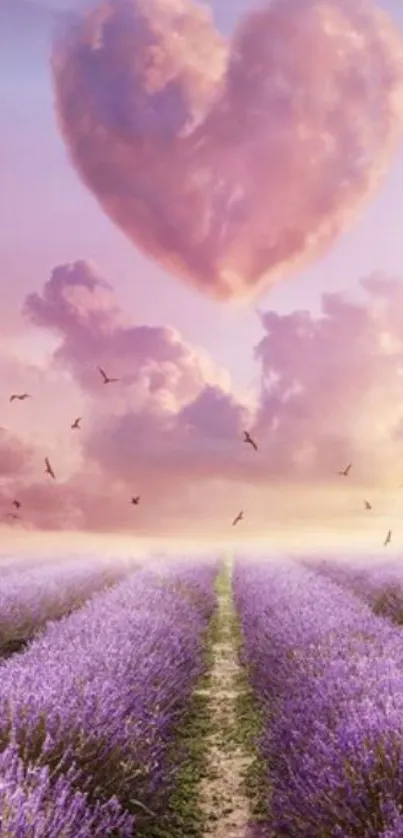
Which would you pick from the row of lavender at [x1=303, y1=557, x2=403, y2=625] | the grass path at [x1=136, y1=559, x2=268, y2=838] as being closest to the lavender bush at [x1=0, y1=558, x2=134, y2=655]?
the grass path at [x1=136, y1=559, x2=268, y2=838]

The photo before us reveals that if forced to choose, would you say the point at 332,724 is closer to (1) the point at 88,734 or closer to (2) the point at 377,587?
(1) the point at 88,734

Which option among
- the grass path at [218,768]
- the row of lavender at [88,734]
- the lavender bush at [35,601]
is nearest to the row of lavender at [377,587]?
the grass path at [218,768]

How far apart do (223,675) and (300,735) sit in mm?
4782

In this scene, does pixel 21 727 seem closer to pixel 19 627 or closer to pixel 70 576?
pixel 19 627

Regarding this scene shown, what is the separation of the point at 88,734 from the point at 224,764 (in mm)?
2375

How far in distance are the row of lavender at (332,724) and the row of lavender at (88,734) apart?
584mm

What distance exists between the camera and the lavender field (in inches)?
117

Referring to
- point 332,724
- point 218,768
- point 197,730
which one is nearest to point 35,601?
point 197,730

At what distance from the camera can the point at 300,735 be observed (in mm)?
3869

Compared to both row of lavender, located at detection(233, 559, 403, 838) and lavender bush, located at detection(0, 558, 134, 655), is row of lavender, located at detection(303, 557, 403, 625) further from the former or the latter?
lavender bush, located at detection(0, 558, 134, 655)

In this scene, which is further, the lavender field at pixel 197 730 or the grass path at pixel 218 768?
the grass path at pixel 218 768

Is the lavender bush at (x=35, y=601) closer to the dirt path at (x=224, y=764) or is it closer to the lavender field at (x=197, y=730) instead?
the lavender field at (x=197, y=730)

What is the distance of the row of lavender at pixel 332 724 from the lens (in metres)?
2.96

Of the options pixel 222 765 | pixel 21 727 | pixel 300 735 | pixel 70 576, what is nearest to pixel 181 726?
pixel 222 765
